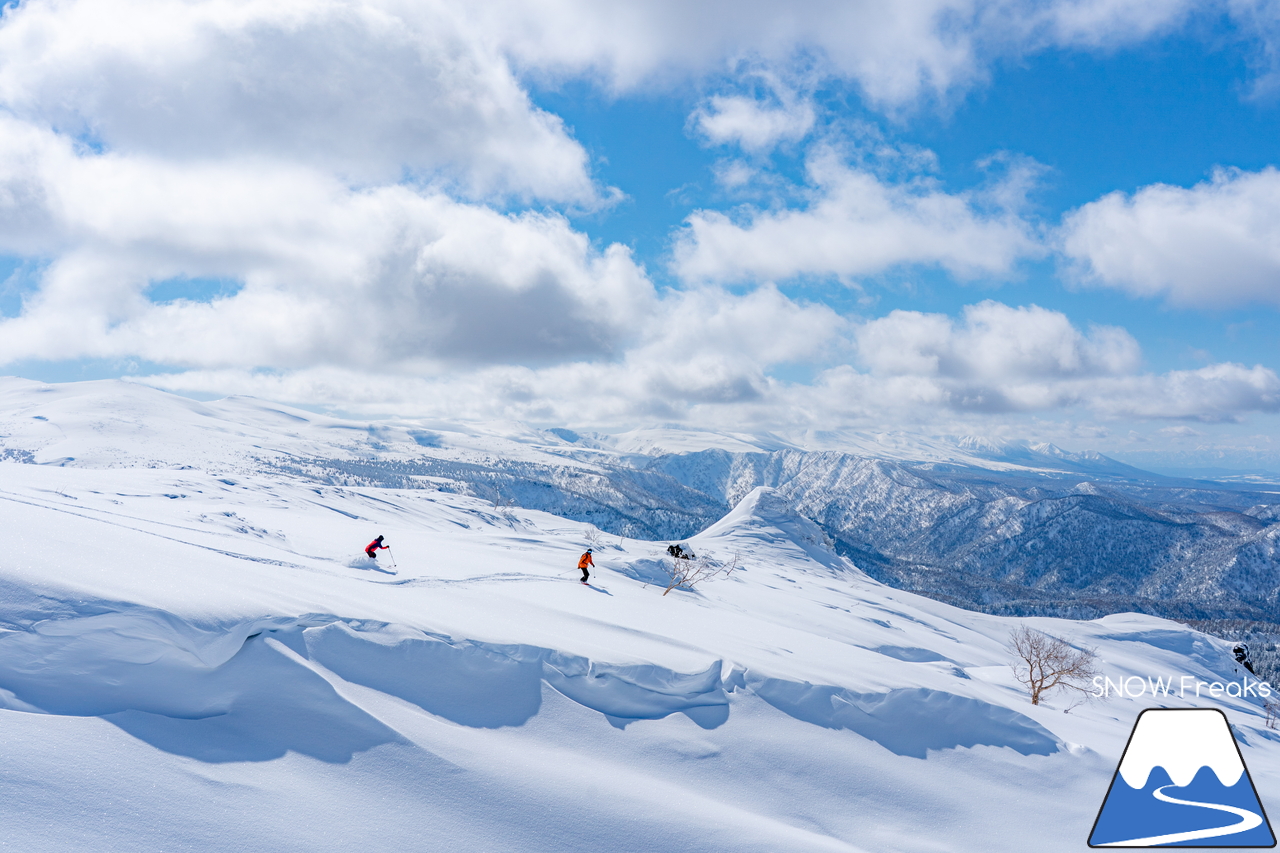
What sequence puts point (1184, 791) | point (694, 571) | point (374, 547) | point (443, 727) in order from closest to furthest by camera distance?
point (443, 727) < point (1184, 791) < point (374, 547) < point (694, 571)

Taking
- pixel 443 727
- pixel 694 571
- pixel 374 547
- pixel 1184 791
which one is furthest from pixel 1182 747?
pixel 694 571

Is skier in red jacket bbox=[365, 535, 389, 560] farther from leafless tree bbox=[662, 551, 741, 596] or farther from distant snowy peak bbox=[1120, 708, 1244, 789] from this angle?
distant snowy peak bbox=[1120, 708, 1244, 789]

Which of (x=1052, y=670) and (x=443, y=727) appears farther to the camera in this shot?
(x=1052, y=670)

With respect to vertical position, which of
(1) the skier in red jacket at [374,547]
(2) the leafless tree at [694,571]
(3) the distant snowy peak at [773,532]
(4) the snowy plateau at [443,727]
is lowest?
(4) the snowy plateau at [443,727]

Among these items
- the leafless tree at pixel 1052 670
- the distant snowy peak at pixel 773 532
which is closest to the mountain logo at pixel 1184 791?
the leafless tree at pixel 1052 670

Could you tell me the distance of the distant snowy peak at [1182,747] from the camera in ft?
35.7

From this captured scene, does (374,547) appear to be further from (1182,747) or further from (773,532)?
(773,532)

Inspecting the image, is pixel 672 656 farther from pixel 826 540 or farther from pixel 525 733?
pixel 826 540

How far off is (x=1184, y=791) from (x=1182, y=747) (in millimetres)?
757

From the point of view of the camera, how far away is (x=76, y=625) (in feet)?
31.1

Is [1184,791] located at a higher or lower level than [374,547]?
lower

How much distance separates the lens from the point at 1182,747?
11.1m

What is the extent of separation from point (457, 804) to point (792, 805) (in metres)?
6.19

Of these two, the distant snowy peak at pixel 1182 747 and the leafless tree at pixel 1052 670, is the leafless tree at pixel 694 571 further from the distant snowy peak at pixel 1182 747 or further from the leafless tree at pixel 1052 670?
the distant snowy peak at pixel 1182 747
